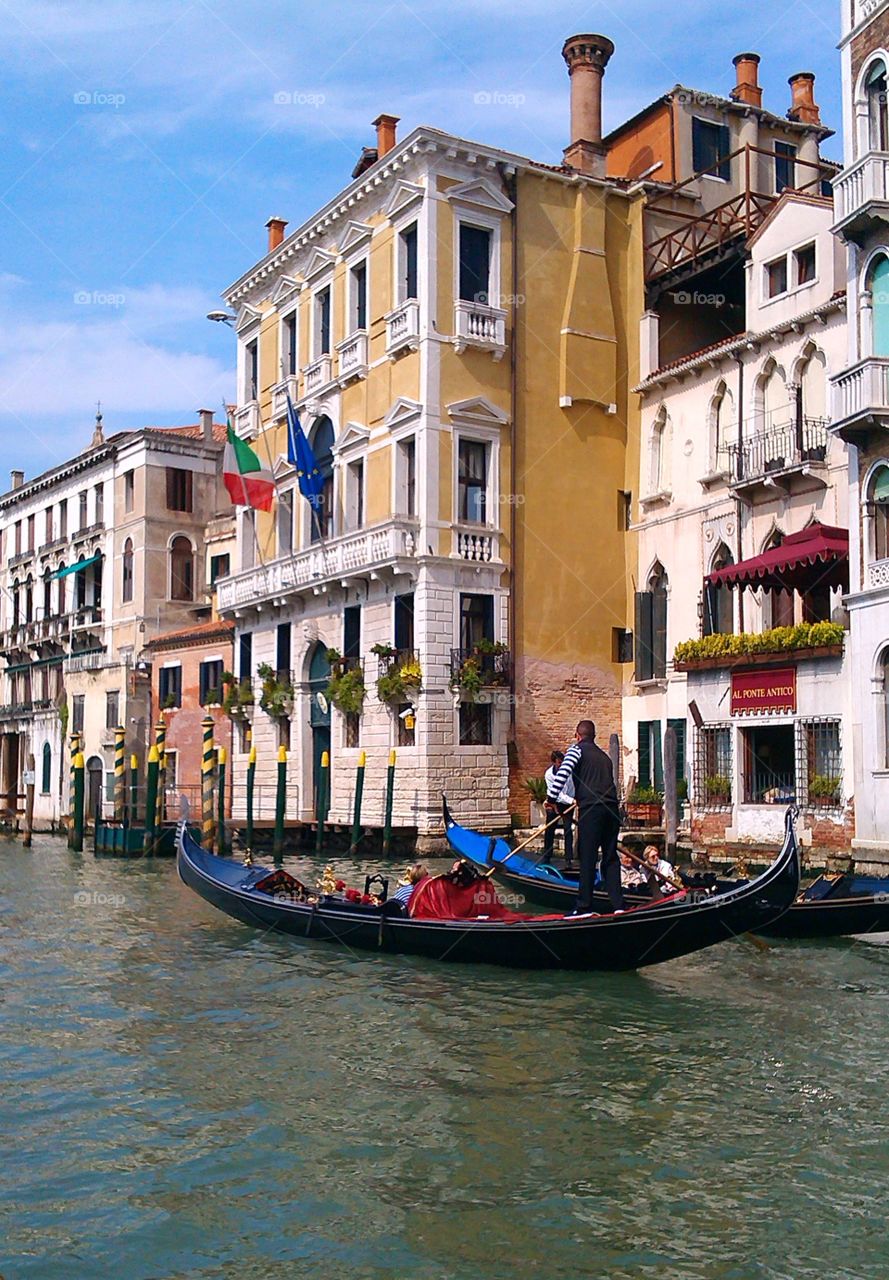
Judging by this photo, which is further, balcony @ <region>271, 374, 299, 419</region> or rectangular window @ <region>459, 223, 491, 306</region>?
balcony @ <region>271, 374, 299, 419</region>

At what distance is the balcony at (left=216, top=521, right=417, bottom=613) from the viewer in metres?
20.4

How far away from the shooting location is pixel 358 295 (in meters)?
22.8

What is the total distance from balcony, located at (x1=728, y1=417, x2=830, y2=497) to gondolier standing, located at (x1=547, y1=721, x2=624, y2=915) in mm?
8389

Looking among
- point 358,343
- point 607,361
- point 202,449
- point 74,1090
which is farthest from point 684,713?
point 202,449

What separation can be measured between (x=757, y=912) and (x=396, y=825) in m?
11.6

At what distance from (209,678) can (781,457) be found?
13885mm

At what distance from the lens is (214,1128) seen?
6324 millimetres

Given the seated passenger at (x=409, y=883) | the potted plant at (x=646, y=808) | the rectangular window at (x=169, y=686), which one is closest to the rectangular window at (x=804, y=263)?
the potted plant at (x=646, y=808)

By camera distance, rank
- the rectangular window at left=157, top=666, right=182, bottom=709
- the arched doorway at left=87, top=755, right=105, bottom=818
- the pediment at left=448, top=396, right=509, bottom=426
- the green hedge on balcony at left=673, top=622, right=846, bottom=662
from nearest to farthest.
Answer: the green hedge on balcony at left=673, top=622, right=846, bottom=662
the pediment at left=448, top=396, right=509, bottom=426
the rectangular window at left=157, top=666, right=182, bottom=709
the arched doorway at left=87, top=755, right=105, bottom=818

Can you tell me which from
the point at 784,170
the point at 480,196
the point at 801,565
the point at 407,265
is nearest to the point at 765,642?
the point at 801,565

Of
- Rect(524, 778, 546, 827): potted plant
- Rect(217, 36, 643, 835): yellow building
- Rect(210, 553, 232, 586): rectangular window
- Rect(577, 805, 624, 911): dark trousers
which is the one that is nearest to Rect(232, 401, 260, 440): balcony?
Rect(217, 36, 643, 835): yellow building

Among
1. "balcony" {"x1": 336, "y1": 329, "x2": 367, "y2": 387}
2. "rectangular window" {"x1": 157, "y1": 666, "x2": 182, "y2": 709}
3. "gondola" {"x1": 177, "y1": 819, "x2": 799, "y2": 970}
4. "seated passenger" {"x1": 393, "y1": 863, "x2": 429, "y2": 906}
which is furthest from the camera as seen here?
"rectangular window" {"x1": 157, "y1": 666, "x2": 182, "y2": 709}

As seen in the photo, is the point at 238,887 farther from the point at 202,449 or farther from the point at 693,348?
the point at 202,449

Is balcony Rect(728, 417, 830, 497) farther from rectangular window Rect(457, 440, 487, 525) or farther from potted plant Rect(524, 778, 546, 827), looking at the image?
potted plant Rect(524, 778, 546, 827)
